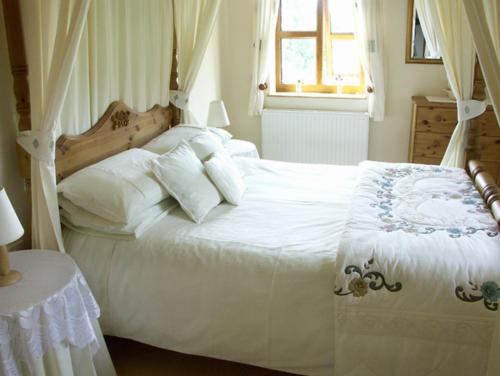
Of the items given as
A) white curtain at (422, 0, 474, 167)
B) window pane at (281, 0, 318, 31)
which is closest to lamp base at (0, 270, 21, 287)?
white curtain at (422, 0, 474, 167)

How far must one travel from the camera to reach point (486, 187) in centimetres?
267

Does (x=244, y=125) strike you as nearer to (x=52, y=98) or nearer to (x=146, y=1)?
(x=146, y=1)

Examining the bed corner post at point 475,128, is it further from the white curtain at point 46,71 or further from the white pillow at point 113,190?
the white curtain at point 46,71

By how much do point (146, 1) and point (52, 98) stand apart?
140cm

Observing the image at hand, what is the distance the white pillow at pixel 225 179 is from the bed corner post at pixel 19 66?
38.1 inches

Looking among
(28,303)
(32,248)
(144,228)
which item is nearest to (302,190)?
(144,228)

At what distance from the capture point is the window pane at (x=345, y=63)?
4780mm

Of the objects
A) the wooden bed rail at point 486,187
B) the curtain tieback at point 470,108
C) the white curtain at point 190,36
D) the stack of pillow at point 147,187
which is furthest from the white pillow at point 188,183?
the curtain tieback at point 470,108

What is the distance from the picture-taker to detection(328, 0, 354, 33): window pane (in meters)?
4.67

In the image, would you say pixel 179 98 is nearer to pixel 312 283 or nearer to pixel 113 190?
pixel 113 190

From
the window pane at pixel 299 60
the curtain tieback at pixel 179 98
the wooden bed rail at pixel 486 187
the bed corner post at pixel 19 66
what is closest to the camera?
the bed corner post at pixel 19 66

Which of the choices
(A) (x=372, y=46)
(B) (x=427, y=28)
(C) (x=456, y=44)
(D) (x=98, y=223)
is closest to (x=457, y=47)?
(C) (x=456, y=44)

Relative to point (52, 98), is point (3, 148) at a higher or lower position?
lower

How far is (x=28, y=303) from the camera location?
68.7 inches
